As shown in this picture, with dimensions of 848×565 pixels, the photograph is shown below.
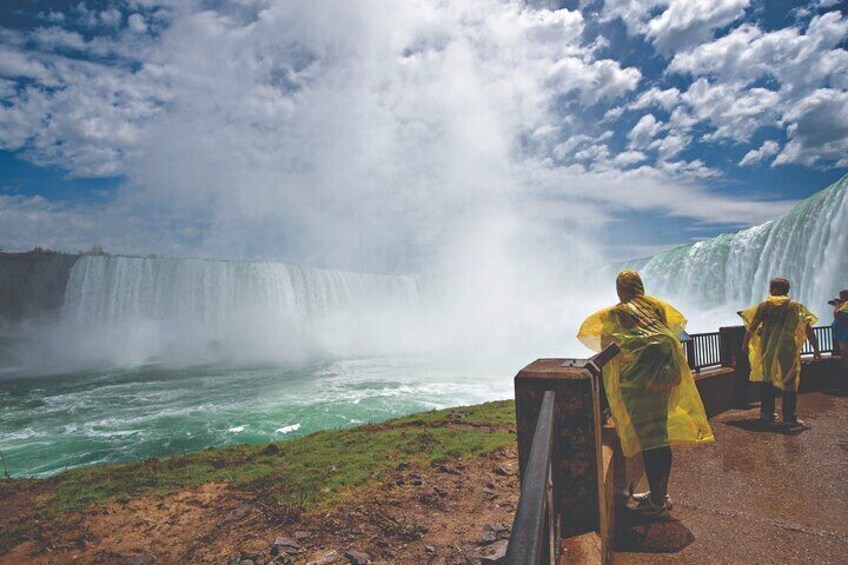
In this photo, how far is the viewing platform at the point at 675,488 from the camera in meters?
1.90

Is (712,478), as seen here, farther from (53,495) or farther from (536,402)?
(53,495)

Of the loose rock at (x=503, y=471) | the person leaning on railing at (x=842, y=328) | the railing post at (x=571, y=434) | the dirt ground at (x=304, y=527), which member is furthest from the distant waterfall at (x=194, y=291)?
the railing post at (x=571, y=434)

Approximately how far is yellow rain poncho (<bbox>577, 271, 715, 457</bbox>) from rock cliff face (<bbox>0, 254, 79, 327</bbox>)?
156 ft

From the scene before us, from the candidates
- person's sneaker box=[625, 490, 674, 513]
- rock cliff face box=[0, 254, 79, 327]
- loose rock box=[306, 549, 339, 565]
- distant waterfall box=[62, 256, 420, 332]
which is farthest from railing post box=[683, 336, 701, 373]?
rock cliff face box=[0, 254, 79, 327]

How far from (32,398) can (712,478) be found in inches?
1144

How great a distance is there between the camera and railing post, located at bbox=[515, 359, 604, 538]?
2594mm

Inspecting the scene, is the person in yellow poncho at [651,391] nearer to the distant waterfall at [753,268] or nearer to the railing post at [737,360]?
the railing post at [737,360]

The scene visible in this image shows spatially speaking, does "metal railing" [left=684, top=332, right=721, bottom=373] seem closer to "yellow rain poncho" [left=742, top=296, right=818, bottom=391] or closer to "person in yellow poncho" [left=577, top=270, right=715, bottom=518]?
"yellow rain poncho" [left=742, top=296, right=818, bottom=391]

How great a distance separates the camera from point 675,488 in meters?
4.32

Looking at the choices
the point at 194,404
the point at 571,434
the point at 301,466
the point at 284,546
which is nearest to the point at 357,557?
the point at 284,546

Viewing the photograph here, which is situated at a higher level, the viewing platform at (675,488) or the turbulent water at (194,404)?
the viewing platform at (675,488)

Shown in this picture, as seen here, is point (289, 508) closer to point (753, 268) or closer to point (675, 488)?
point (675, 488)

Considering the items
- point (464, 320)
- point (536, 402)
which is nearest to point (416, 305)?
point (464, 320)

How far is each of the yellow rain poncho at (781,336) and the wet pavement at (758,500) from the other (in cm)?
78
